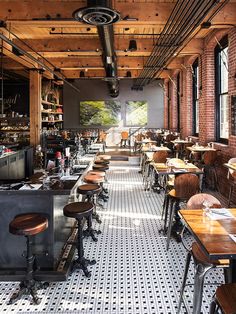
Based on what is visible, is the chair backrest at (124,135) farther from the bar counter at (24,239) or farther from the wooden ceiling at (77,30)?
the bar counter at (24,239)

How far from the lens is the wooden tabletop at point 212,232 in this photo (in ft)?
6.45

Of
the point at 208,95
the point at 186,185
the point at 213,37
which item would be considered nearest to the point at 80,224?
the point at 186,185

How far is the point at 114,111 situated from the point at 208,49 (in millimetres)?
8439

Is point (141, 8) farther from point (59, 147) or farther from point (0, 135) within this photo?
point (0, 135)

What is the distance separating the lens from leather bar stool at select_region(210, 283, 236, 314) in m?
1.81

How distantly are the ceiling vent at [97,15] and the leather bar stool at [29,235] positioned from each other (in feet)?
7.62

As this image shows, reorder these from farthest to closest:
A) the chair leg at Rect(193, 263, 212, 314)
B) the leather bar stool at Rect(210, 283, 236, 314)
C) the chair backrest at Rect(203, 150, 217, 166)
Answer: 1. the chair backrest at Rect(203, 150, 217, 166)
2. the chair leg at Rect(193, 263, 212, 314)
3. the leather bar stool at Rect(210, 283, 236, 314)

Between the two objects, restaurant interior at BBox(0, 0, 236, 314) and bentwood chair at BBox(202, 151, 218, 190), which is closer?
restaurant interior at BBox(0, 0, 236, 314)

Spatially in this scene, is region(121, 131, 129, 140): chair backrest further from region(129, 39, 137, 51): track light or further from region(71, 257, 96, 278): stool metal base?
region(71, 257, 96, 278): stool metal base

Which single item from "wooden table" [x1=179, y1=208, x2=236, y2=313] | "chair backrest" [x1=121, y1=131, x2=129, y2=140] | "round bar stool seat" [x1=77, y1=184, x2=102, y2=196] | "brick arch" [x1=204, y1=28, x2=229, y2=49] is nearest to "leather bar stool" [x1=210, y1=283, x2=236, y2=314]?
"wooden table" [x1=179, y1=208, x2=236, y2=313]

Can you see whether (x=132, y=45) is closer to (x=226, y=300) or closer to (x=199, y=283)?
(x=199, y=283)

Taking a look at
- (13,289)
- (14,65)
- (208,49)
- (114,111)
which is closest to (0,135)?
(14,65)

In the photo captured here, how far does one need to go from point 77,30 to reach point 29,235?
21.1 ft

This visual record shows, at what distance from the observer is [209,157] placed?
715cm
